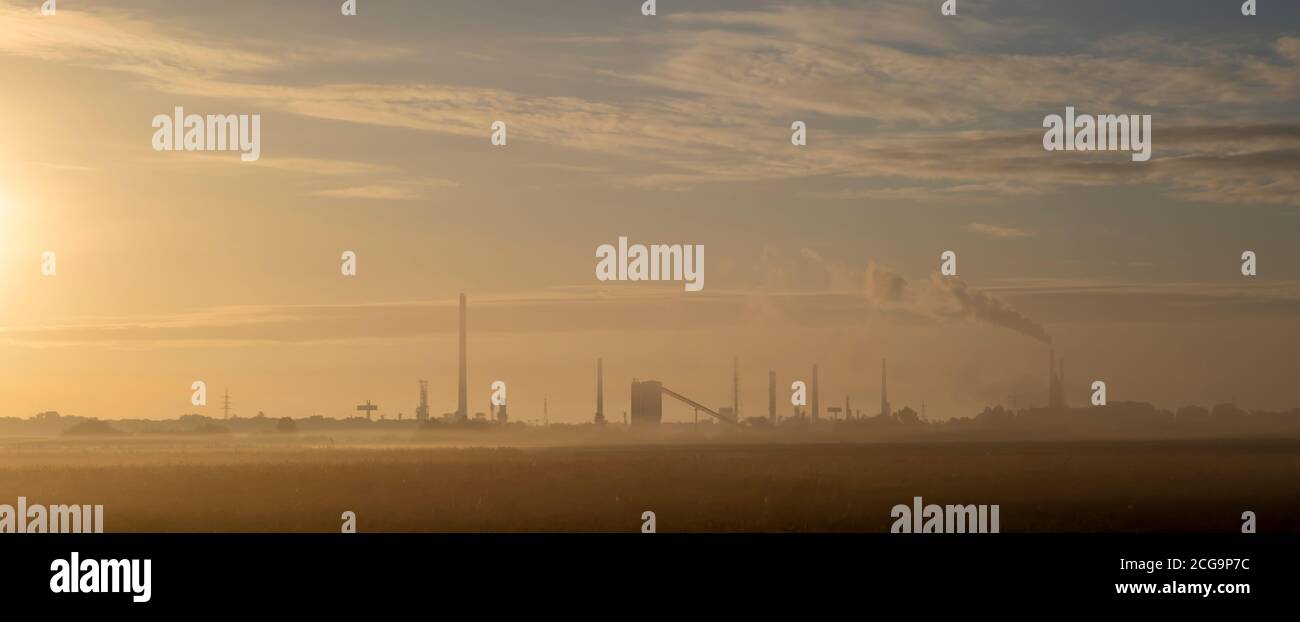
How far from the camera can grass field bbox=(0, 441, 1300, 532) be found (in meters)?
56.2

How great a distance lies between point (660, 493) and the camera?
238 ft

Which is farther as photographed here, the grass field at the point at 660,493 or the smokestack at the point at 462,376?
the smokestack at the point at 462,376

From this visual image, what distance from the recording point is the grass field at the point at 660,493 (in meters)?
56.2

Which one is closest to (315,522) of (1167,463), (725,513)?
(725,513)

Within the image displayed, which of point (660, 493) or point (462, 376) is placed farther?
point (462, 376)

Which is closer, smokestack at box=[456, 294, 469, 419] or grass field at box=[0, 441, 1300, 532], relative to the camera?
grass field at box=[0, 441, 1300, 532]

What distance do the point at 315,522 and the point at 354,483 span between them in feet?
77.1
